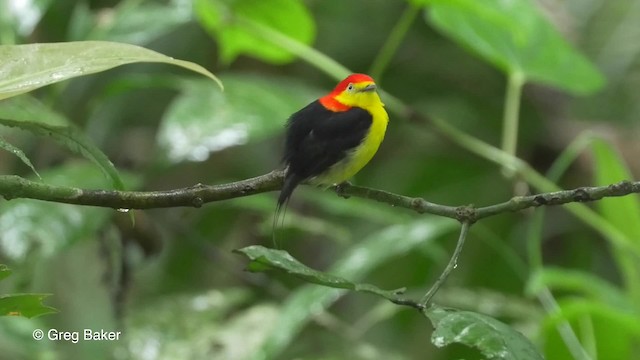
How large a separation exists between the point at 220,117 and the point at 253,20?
9.8 inches

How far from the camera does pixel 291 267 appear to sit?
2.56 ft

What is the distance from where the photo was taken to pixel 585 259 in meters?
2.67

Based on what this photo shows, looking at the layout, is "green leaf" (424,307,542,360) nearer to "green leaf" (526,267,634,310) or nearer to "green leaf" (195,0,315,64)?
"green leaf" (526,267,634,310)

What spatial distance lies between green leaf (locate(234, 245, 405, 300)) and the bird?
0.08 m

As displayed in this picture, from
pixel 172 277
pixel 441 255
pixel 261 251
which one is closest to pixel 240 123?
pixel 441 255

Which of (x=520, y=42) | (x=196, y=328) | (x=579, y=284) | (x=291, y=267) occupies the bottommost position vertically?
(x=196, y=328)

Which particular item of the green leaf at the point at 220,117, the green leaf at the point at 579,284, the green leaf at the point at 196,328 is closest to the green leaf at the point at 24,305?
the green leaf at the point at 220,117

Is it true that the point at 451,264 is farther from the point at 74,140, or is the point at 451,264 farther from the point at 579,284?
the point at 579,284

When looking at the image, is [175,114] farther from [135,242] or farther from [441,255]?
[441,255]

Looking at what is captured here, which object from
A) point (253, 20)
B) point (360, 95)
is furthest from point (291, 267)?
point (253, 20)

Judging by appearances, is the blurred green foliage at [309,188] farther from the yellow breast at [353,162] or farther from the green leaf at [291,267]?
the yellow breast at [353,162]

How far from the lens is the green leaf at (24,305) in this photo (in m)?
0.73

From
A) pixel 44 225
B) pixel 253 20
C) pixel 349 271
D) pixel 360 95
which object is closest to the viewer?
pixel 360 95

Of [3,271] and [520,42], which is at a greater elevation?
[520,42]
